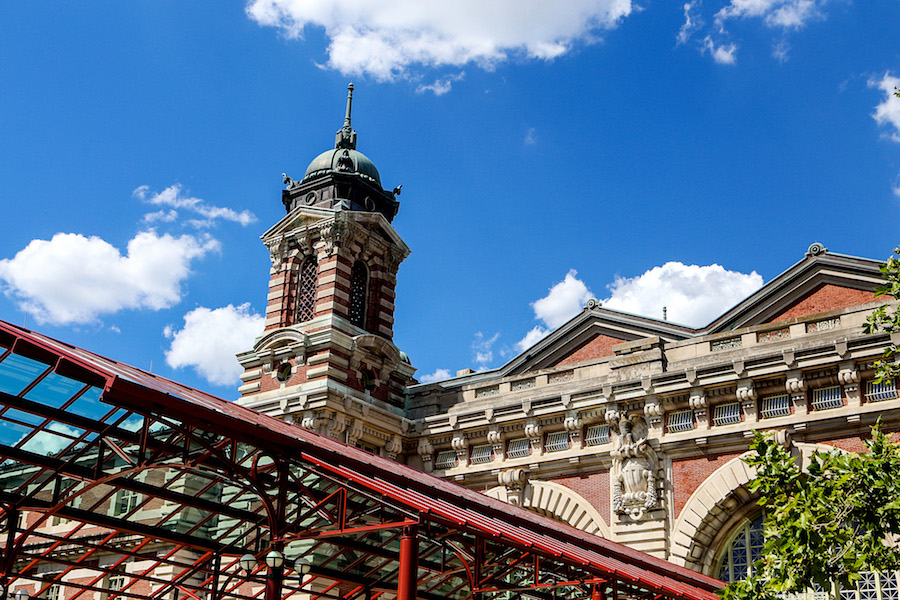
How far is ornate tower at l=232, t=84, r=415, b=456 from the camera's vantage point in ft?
103

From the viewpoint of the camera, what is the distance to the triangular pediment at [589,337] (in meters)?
31.2

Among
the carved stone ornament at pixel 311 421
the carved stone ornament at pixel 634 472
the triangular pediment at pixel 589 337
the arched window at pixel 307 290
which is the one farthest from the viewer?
the arched window at pixel 307 290

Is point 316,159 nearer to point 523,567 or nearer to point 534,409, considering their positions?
point 534,409

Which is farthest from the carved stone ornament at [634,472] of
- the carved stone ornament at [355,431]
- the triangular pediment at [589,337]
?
the carved stone ornament at [355,431]

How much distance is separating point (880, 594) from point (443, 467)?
13.9 m

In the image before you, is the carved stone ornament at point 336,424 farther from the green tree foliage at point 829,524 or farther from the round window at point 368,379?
the green tree foliage at point 829,524

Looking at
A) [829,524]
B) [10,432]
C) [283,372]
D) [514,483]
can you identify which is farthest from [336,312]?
[829,524]

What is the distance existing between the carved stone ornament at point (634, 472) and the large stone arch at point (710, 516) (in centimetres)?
107

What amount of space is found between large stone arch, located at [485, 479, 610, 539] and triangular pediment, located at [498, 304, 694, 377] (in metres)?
4.54

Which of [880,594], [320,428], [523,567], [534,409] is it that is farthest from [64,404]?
[880,594]

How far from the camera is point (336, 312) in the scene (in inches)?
1297

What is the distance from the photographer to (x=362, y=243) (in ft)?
115

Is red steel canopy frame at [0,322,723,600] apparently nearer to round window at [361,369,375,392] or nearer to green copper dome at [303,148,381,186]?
round window at [361,369,375,392]

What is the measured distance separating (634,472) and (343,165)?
53.8ft
